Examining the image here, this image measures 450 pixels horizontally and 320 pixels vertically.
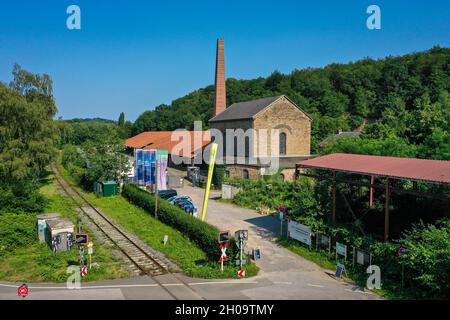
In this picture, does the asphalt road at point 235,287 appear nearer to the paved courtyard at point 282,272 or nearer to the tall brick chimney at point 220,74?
the paved courtyard at point 282,272

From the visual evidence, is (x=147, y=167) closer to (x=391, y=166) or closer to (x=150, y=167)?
(x=150, y=167)

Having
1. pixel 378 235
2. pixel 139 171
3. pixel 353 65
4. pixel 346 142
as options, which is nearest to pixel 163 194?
pixel 139 171

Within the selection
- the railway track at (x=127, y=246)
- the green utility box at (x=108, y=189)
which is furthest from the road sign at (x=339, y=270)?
the green utility box at (x=108, y=189)

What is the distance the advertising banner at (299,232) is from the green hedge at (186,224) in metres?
4.48

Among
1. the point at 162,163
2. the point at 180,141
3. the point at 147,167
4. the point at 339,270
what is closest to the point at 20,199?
the point at 162,163

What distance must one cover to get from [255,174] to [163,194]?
41.0ft

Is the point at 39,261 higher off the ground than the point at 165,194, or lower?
lower

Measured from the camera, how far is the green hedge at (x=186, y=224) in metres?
18.6

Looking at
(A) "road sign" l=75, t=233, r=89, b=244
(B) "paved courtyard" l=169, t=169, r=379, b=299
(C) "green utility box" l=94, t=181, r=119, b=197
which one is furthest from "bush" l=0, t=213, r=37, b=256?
(C) "green utility box" l=94, t=181, r=119, b=197

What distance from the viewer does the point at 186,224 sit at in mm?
22188

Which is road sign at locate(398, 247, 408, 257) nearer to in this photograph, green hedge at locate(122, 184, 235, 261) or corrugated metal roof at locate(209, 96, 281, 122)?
green hedge at locate(122, 184, 235, 261)

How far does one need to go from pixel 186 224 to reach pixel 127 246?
3472 millimetres

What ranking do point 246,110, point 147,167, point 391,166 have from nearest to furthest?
point 391,166 < point 147,167 < point 246,110
